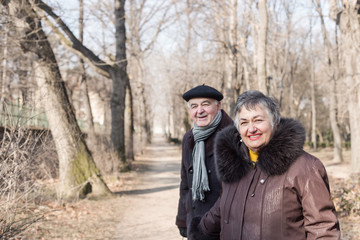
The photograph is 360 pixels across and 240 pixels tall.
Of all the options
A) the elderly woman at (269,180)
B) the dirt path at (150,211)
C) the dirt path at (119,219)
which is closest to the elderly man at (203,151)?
the elderly woman at (269,180)

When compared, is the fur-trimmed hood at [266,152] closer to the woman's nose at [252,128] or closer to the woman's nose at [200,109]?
the woman's nose at [252,128]

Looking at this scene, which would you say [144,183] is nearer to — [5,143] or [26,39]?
[26,39]

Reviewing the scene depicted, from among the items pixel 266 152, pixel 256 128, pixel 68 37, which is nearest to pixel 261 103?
pixel 256 128

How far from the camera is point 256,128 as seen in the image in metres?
2.37

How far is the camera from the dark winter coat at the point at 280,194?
6.73 feet

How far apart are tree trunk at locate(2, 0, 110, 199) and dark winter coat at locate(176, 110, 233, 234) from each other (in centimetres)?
572

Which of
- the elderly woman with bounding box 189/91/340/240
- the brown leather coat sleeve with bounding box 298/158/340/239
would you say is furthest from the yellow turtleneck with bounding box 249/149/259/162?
the brown leather coat sleeve with bounding box 298/158/340/239

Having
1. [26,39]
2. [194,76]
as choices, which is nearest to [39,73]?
[26,39]

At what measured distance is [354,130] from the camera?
13.9m

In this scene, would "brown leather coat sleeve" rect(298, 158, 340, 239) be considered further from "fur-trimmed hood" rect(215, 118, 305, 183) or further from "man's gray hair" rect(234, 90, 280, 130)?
"man's gray hair" rect(234, 90, 280, 130)

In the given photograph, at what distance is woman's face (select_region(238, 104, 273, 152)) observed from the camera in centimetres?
236

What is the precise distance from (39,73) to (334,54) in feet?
71.3

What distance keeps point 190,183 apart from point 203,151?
375 mm

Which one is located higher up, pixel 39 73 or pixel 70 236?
pixel 39 73
